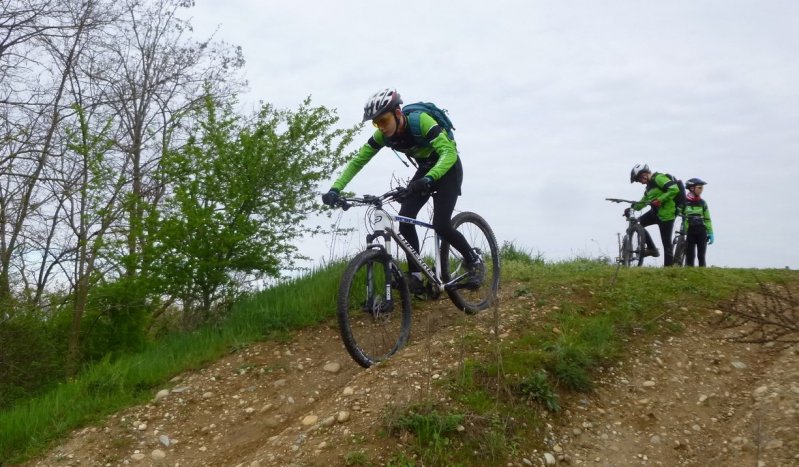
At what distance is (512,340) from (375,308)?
1.24 m

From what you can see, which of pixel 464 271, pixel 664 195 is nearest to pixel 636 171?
pixel 664 195

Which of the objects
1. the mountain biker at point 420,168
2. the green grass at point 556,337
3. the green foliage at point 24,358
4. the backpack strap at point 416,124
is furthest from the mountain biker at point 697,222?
the green foliage at point 24,358

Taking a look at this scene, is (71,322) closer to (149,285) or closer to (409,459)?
(149,285)

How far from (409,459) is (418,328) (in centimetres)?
242

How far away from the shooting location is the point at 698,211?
40.9 ft

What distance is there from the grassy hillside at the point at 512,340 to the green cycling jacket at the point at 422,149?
63.8 inches

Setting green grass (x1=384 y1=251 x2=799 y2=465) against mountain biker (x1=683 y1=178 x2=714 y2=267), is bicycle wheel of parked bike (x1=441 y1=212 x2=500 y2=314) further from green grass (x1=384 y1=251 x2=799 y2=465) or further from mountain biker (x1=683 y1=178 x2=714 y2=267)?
mountain biker (x1=683 y1=178 x2=714 y2=267)

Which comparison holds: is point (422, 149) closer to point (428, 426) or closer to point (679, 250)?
point (428, 426)

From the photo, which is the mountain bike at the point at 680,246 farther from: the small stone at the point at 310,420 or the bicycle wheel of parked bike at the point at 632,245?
the small stone at the point at 310,420

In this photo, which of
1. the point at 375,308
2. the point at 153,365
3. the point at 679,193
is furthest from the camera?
the point at 679,193

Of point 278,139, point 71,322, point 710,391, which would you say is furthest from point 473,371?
point 71,322

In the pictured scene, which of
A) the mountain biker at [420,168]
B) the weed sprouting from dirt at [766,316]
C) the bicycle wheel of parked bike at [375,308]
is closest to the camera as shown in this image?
the weed sprouting from dirt at [766,316]

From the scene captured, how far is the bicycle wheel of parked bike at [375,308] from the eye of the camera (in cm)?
562

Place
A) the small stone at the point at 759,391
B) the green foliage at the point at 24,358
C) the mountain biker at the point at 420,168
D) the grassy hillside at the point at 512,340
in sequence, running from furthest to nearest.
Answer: the green foliage at the point at 24,358, the mountain biker at the point at 420,168, the small stone at the point at 759,391, the grassy hillside at the point at 512,340
